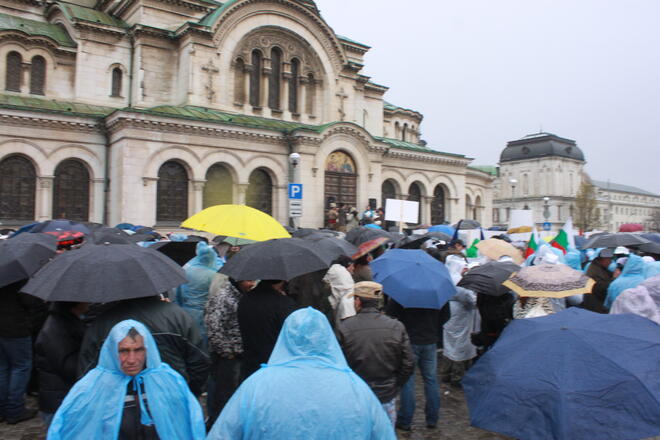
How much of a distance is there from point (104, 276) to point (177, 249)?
4.44m

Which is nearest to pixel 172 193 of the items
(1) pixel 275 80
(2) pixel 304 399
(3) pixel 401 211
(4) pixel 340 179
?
(4) pixel 340 179

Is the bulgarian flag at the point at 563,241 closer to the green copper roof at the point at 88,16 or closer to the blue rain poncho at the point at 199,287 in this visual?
the blue rain poncho at the point at 199,287

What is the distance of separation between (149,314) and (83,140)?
2031 cm

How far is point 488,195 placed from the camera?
39688 millimetres

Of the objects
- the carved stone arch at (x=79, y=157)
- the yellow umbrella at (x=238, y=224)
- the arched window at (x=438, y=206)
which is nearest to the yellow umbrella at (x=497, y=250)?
the yellow umbrella at (x=238, y=224)

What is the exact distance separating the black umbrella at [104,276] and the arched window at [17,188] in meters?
18.8

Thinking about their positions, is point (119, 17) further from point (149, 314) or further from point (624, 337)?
point (624, 337)

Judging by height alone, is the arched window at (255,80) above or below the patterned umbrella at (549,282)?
above

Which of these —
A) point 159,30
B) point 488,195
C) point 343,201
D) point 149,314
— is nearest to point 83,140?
point 159,30

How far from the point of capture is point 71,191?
71.4 feet

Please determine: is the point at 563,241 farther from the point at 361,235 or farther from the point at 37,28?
the point at 37,28

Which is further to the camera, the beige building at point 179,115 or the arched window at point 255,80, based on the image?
the arched window at point 255,80

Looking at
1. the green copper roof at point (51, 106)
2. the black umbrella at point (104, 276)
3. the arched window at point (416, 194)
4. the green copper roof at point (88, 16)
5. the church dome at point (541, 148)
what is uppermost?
the church dome at point (541, 148)

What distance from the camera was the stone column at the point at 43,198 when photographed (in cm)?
2069
